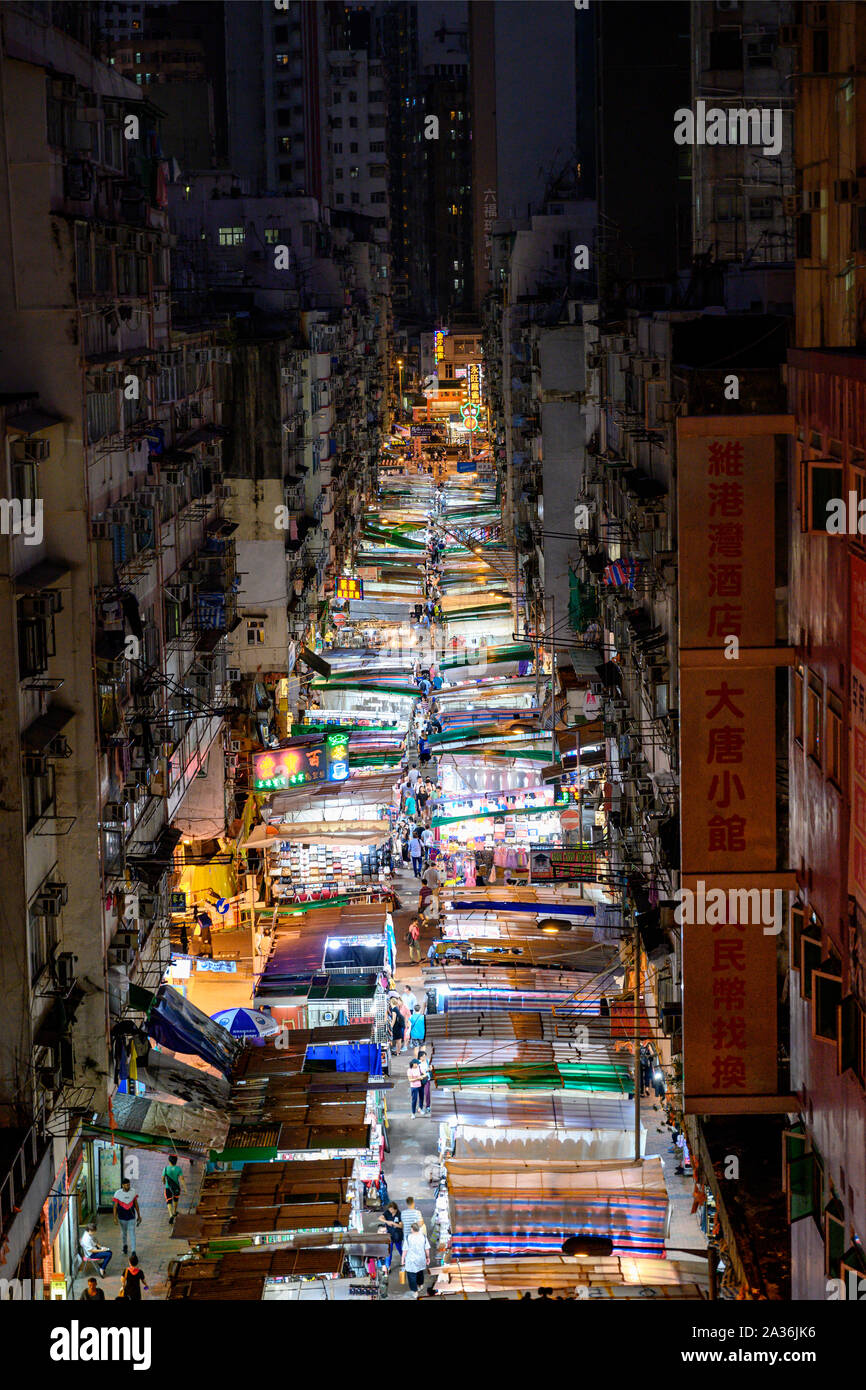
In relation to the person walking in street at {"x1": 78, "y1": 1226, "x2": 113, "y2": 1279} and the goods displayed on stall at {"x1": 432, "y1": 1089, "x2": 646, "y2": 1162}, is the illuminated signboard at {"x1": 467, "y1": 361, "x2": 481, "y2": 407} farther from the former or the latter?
the person walking in street at {"x1": 78, "y1": 1226, "x2": 113, "y2": 1279}

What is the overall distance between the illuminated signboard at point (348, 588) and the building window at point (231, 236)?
→ 12590mm

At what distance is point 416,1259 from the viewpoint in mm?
18562

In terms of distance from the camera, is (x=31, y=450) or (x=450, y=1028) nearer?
(x=31, y=450)

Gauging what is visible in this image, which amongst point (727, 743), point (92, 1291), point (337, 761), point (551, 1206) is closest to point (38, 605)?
point (727, 743)

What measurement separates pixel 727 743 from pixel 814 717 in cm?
238

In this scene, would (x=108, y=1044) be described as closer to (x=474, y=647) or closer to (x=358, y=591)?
(x=474, y=647)

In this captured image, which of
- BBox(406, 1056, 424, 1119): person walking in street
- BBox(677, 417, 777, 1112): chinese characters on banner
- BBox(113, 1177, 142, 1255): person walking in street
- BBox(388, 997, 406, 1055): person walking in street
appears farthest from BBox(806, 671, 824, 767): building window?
BBox(388, 997, 406, 1055): person walking in street

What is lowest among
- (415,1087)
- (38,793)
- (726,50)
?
(415,1087)

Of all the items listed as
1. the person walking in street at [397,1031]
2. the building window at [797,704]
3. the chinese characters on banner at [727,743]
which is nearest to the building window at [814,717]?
the building window at [797,704]

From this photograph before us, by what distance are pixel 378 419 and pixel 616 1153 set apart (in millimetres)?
82981

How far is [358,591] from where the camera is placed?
58.6m

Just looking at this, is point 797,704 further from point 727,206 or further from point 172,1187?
point 727,206

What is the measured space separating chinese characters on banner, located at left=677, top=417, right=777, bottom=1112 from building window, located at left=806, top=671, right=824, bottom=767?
1884mm
